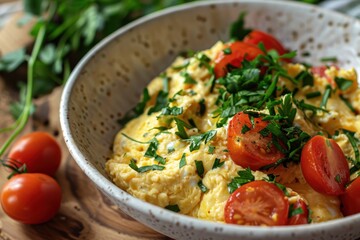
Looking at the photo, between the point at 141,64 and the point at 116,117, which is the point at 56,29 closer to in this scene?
the point at 141,64

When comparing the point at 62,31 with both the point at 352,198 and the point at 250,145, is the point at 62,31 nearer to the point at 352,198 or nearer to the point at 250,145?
the point at 250,145

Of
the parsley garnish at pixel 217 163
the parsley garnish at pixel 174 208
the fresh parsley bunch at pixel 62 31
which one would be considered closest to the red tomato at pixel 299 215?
the parsley garnish at pixel 217 163

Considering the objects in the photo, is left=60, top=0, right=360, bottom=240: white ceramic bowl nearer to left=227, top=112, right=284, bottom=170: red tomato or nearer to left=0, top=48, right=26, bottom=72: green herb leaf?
left=227, top=112, right=284, bottom=170: red tomato

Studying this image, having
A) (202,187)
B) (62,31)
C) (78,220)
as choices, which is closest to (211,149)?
(202,187)

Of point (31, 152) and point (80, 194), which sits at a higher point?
point (31, 152)

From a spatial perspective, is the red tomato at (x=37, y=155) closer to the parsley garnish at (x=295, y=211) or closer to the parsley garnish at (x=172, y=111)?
the parsley garnish at (x=172, y=111)

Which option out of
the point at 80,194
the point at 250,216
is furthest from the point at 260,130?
the point at 80,194
